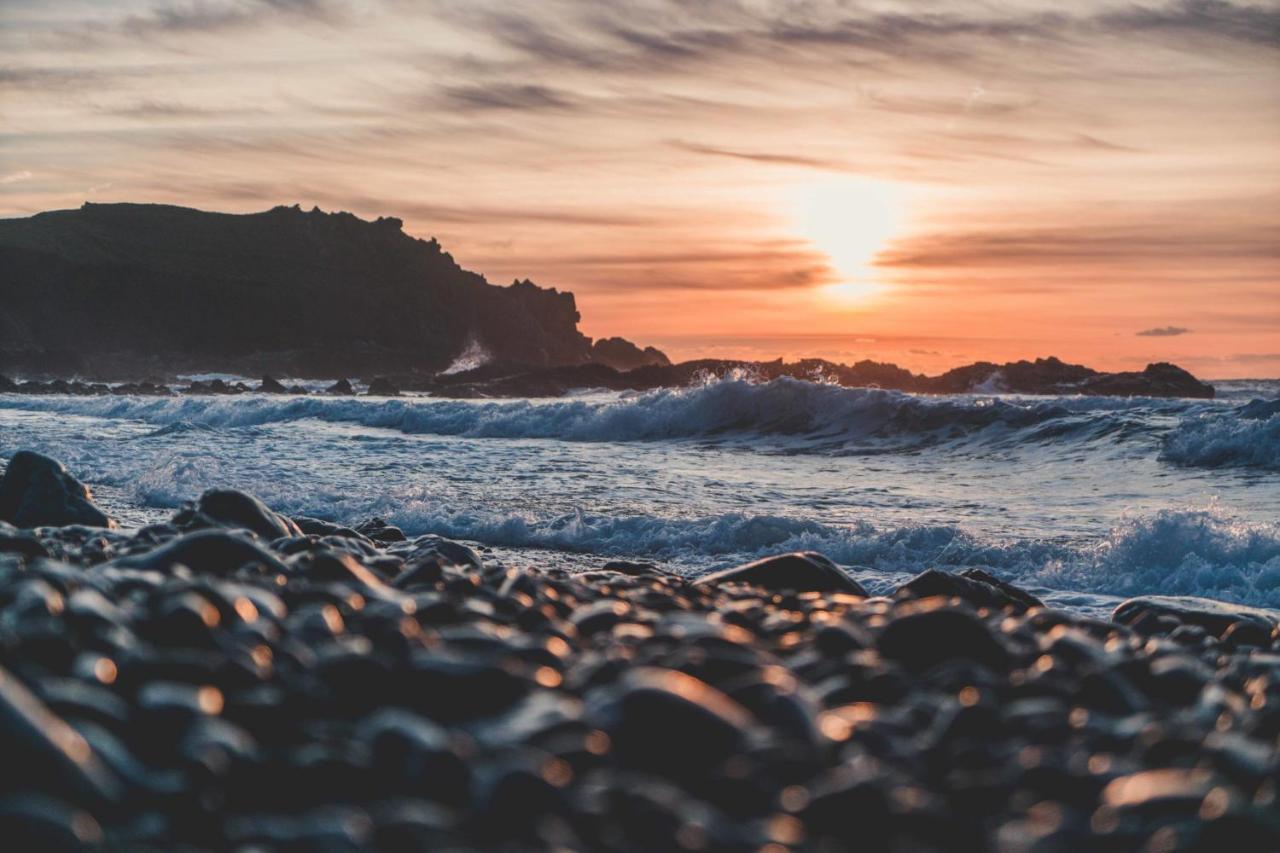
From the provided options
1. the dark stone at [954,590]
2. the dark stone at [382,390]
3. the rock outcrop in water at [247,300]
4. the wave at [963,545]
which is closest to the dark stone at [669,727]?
the dark stone at [954,590]

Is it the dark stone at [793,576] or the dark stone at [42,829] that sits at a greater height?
the dark stone at [42,829]

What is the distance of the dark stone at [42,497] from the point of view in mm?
6621

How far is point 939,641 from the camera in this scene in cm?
302

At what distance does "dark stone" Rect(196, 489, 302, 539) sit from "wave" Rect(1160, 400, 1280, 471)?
1286 cm

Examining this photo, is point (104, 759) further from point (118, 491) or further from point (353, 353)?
point (353, 353)

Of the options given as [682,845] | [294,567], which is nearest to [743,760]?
[682,845]

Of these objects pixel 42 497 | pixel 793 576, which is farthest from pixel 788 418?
pixel 793 576

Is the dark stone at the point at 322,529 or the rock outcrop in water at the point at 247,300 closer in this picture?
the dark stone at the point at 322,529

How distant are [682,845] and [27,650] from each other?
4.92 ft

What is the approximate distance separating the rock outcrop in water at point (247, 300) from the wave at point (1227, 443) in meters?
79.3

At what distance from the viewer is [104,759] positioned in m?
1.85

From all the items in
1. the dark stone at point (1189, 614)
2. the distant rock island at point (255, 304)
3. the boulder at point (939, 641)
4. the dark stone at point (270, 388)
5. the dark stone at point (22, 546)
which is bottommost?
the dark stone at point (270, 388)

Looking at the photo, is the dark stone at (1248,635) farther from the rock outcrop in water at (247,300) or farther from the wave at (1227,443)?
the rock outcrop in water at (247,300)

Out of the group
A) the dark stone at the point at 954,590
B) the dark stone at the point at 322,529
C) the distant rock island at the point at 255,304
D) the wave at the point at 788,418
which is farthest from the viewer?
the distant rock island at the point at 255,304
